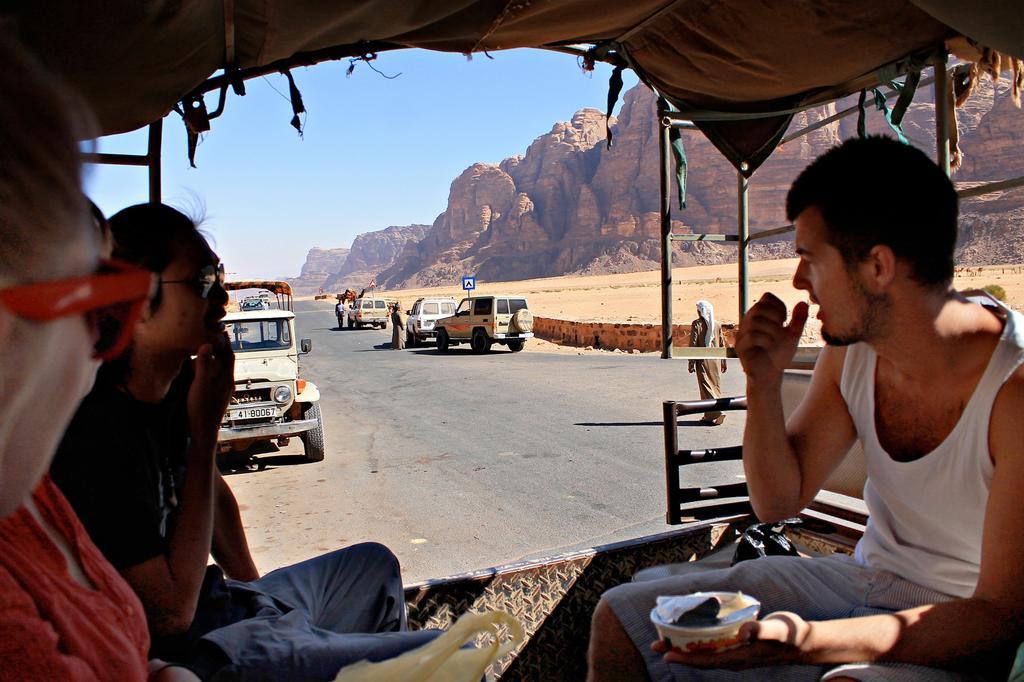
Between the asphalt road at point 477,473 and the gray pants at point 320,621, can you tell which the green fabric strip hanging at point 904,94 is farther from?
the asphalt road at point 477,473

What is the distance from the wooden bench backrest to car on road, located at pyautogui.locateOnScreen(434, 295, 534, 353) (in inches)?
818

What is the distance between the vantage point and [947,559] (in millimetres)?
1898

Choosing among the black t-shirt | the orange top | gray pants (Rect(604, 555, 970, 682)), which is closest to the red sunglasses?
the orange top

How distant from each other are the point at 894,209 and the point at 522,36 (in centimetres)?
144

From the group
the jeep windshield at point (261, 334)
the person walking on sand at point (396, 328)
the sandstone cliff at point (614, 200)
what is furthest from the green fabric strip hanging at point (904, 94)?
the sandstone cliff at point (614, 200)

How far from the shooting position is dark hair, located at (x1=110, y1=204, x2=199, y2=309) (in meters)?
1.95

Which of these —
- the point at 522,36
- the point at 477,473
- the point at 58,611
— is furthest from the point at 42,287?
the point at 477,473

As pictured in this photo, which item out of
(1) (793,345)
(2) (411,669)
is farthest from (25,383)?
(1) (793,345)

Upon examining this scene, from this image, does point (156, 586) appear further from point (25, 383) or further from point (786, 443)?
point (786, 443)

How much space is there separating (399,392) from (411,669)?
46.2 ft

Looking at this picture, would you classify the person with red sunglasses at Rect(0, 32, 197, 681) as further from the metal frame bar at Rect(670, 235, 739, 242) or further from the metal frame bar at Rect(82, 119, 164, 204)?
the metal frame bar at Rect(670, 235, 739, 242)

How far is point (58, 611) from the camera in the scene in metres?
0.96

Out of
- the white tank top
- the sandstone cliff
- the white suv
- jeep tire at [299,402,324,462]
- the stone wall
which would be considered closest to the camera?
the white tank top

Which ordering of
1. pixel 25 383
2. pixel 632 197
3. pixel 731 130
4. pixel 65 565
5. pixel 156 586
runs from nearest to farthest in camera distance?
pixel 25 383 < pixel 65 565 < pixel 156 586 < pixel 731 130 < pixel 632 197
